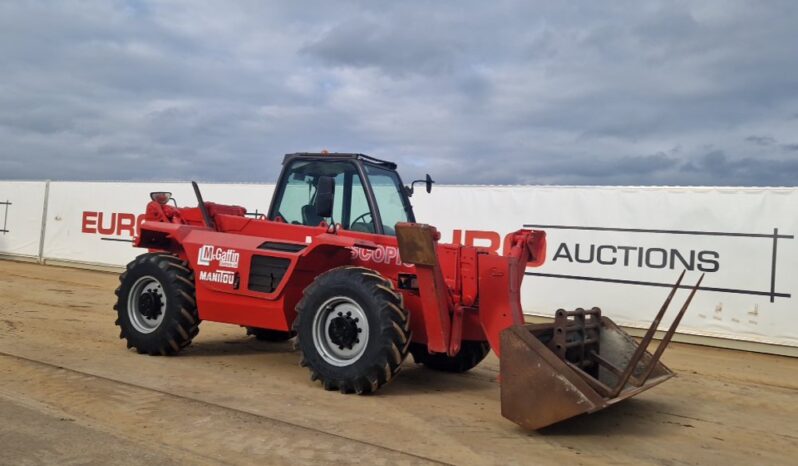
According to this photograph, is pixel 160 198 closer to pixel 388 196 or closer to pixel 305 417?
pixel 388 196

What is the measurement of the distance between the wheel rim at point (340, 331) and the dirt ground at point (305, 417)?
370 mm

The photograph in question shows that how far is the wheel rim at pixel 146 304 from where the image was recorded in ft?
24.8

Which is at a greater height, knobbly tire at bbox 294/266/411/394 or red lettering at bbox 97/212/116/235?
red lettering at bbox 97/212/116/235

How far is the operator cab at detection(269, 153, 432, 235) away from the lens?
698 centimetres

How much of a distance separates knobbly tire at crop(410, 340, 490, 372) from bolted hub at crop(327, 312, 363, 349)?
4.56 feet

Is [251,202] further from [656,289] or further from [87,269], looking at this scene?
[656,289]

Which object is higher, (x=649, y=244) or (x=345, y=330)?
(x=649, y=244)

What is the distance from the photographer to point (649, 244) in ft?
36.5

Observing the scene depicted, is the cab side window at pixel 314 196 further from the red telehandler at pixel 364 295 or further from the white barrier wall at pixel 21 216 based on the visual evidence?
the white barrier wall at pixel 21 216

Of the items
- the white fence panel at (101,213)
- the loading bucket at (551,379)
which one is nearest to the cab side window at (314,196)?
the loading bucket at (551,379)

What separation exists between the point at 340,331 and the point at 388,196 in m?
1.86

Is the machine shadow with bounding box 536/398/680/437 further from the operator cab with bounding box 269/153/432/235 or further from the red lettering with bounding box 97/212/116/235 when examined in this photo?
the red lettering with bounding box 97/212/116/235

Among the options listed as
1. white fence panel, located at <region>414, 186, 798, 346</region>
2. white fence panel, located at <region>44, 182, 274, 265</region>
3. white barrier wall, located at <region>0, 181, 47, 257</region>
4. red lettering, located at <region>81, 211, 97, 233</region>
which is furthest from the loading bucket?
white barrier wall, located at <region>0, 181, 47, 257</region>

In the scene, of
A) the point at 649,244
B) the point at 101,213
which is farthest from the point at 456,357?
the point at 101,213
